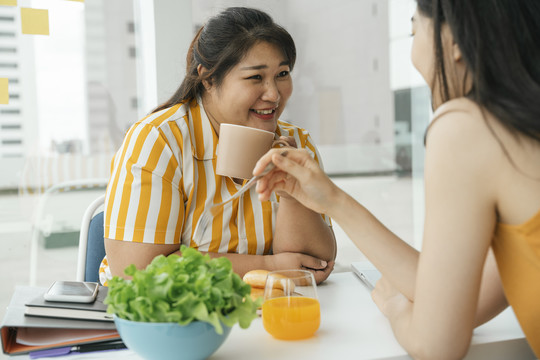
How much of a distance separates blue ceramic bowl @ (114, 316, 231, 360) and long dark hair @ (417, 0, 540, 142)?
562 mm

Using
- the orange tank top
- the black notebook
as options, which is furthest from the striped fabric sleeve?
the orange tank top

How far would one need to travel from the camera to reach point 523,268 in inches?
34.9

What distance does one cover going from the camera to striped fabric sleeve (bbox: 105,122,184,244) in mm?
1363

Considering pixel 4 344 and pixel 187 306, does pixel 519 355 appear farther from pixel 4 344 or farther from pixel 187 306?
pixel 4 344

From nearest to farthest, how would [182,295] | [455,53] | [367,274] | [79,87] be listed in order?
[182,295], [455,53], [367,274], [79,87]

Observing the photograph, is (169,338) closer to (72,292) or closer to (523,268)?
(72,292)

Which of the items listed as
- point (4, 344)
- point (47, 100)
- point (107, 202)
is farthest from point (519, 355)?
point (47, 100)

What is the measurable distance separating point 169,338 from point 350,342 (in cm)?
34

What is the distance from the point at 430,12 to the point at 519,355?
648mm

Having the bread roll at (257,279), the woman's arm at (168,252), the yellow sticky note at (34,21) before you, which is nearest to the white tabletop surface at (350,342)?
the bread roll at (257,279)

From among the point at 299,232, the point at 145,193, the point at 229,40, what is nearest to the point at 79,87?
the point at 229,40

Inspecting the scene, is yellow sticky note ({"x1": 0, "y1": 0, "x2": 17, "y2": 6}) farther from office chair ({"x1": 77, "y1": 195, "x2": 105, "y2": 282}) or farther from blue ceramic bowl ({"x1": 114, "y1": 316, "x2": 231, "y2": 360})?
blue ceramic bowl ({"x1": 114, "y1": 316, "x2": 231, "y2": 360})

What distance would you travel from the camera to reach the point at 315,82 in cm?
311

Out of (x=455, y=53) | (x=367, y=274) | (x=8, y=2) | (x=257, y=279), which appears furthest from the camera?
(x=8, y=2)
